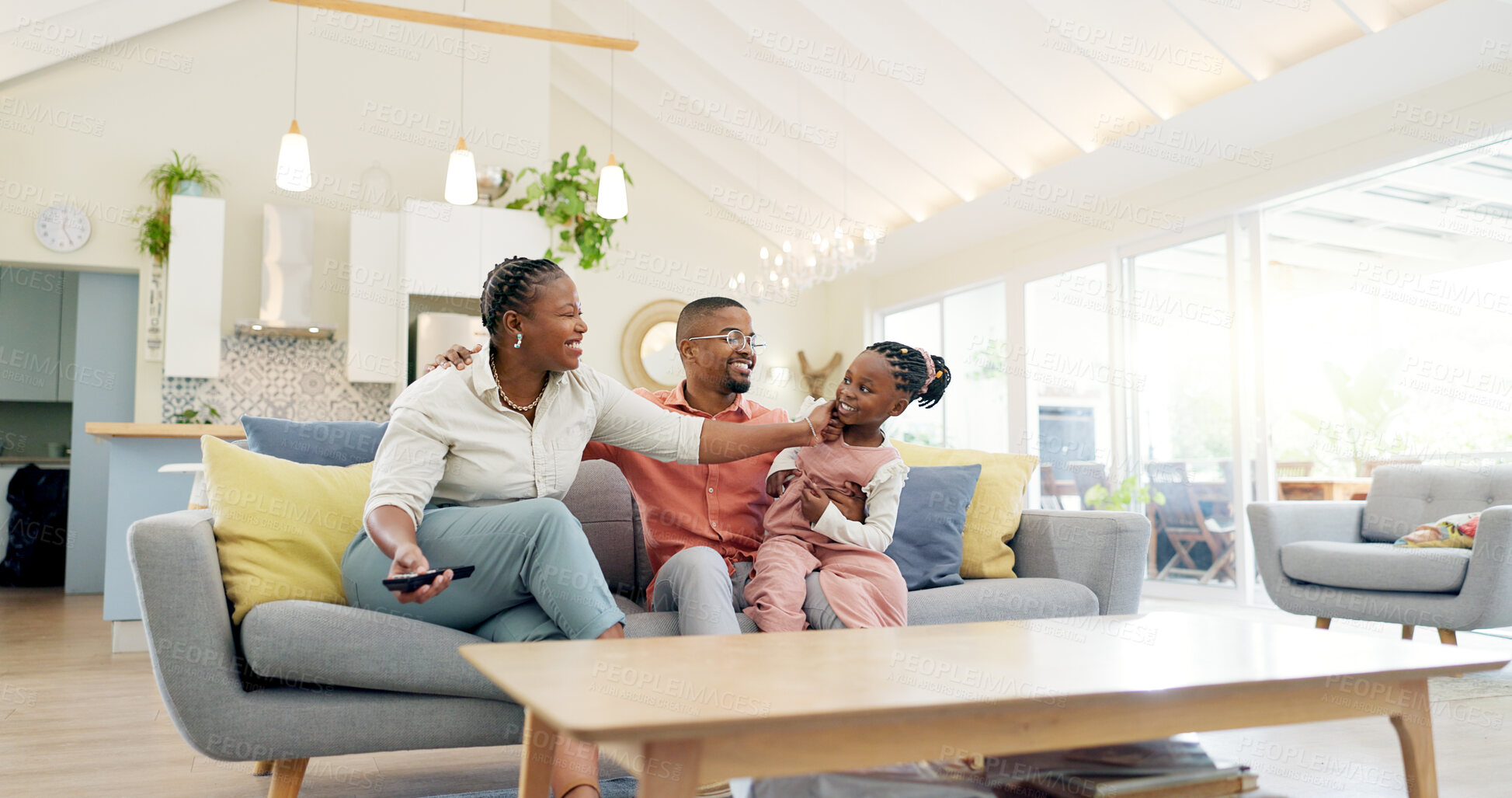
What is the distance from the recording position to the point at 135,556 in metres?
1.65

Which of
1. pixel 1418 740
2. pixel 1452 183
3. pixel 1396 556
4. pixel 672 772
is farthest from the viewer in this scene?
pixel 1452 183

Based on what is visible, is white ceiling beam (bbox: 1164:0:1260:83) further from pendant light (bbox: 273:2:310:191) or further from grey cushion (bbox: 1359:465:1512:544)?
pendant light (bbox: 273:2:310:191)

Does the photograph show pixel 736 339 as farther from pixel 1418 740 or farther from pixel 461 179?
pixel 461 179

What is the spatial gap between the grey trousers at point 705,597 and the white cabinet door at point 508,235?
423cm

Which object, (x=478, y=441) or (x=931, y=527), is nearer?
(x=478, y=441)

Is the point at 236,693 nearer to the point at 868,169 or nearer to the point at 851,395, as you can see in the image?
the point at 851,395

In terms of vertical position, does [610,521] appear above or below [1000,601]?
above

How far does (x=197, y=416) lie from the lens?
5457 millimetres

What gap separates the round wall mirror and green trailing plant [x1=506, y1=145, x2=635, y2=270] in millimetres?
2147

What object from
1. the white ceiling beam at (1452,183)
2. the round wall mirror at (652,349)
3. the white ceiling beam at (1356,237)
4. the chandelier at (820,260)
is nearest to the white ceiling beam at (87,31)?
the round wall mirror at (652,349)

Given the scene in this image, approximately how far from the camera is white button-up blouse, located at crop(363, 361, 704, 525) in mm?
1803

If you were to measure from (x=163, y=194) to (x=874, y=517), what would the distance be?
5.54 meters

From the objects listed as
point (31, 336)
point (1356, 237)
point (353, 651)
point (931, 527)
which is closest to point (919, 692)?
point (353, 651)

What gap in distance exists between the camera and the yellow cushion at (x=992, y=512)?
2479 mm
